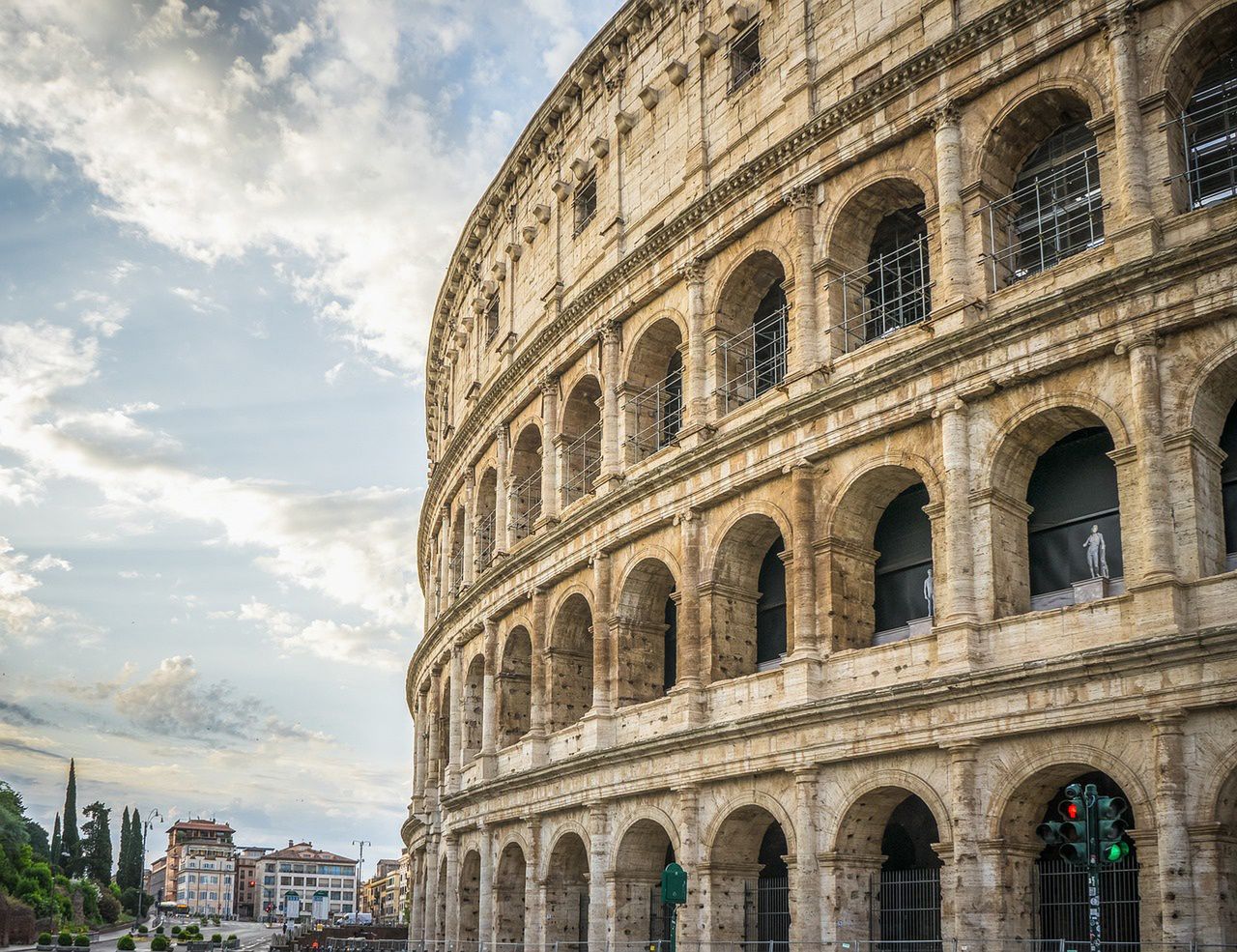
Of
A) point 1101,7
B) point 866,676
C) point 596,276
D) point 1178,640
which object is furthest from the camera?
point 596,276

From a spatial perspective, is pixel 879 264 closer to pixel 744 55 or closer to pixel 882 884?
pixel 744 55

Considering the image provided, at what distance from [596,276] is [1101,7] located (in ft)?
42.4

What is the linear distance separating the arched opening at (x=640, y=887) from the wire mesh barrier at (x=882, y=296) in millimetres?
9323

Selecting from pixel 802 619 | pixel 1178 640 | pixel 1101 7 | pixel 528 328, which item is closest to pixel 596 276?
pixel 528 328

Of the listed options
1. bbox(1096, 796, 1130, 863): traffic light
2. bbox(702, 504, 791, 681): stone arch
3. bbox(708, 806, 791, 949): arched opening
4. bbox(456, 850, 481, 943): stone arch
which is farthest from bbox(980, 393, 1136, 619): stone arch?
bbox(456, 850, 481, 943): stone arch

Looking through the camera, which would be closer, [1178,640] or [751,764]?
[1178,640]

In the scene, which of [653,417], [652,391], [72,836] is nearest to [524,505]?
[653,417]

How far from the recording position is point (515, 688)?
108ft

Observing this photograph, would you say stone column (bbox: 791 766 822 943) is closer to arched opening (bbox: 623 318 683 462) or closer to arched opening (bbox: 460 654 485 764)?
arched opening (bbox: 623 318 683 462)

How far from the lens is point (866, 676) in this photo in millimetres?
21141

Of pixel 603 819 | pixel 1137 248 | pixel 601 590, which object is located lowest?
pixel 603 819

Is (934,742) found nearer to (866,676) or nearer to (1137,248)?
(866,676)

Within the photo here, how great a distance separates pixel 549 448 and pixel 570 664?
15.6 feet

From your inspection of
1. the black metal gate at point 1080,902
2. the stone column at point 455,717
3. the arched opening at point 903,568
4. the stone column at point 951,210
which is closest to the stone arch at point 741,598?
the arched opening at point 903,568
